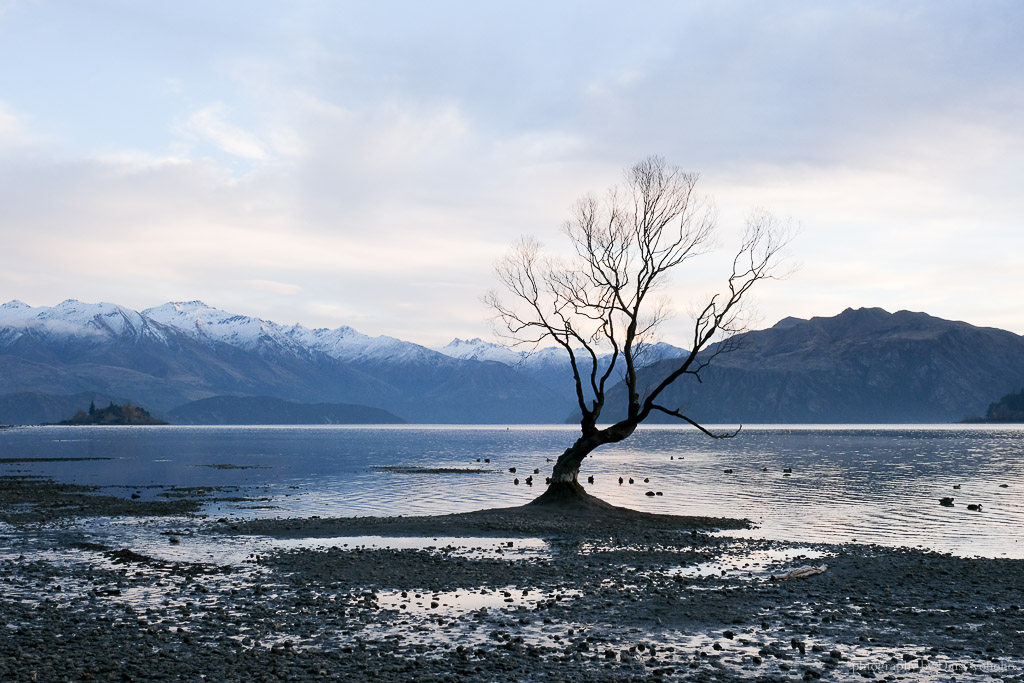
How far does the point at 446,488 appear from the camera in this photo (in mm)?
70312

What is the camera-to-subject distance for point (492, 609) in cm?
2183

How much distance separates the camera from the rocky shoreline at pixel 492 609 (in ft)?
53.6

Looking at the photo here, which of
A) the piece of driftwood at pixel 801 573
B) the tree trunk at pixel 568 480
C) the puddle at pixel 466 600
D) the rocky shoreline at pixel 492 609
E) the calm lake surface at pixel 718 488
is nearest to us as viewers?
the rocky shoreline at pixel 492 609

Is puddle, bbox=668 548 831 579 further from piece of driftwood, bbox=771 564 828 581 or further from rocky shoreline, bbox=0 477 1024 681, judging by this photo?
piece of driftwood, bbox=771 564 828 581

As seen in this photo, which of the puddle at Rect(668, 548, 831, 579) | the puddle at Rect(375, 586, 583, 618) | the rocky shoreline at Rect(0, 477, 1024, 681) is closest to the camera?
the rocky shoreline at Rect(0, 477, 1024, 681)

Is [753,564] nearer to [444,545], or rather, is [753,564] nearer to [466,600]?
[466,600]

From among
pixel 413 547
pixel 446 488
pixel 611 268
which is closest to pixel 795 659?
pixel 413 547

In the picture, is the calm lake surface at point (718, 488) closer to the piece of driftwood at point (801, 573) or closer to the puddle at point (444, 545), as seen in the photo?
the piece of driftwood at point (801, 573)

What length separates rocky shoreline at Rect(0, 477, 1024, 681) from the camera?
16344 mm

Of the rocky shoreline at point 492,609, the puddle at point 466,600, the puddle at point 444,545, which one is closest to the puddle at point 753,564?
the rocky shoreline at point 492,609

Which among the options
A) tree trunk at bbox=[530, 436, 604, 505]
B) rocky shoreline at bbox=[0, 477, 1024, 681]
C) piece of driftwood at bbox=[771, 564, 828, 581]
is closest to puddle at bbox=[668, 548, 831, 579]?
rocky shoreline at bbox=[0, 477, 1024, 681]

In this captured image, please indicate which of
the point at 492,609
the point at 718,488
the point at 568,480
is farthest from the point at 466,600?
the point at 718,488

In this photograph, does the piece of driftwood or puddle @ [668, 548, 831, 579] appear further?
puddle @ [668, 548, 831, 579]

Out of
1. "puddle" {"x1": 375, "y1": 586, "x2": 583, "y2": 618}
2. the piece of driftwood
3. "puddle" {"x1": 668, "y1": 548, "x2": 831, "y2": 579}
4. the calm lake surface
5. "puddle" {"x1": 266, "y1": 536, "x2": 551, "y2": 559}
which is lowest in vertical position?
the calm lake surface
